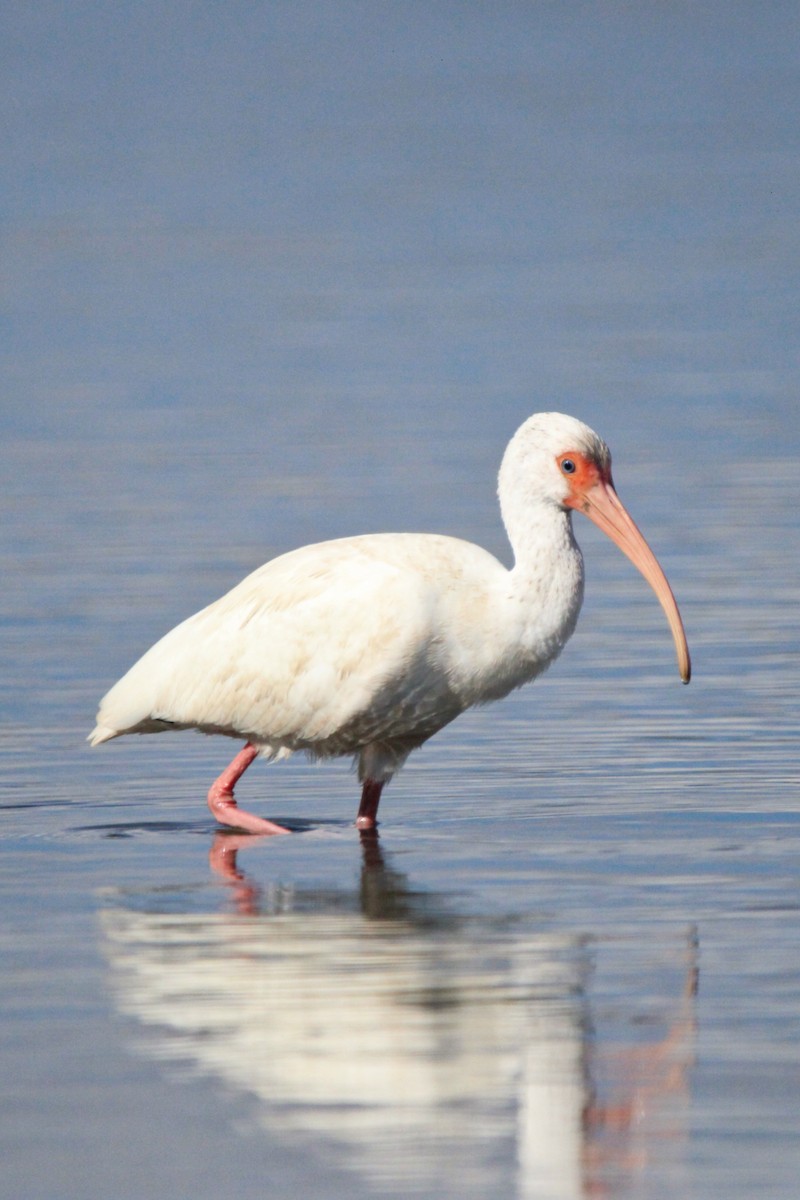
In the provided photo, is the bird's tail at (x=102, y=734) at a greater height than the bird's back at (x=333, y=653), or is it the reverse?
the bird's back at (x=333, y=653)

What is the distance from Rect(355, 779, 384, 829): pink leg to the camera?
1196cm

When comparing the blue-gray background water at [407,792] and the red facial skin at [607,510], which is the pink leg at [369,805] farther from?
the red facial skin at [607,510]

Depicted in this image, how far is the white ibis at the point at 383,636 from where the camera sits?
1148 cm

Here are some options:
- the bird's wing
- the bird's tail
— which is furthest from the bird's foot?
the bird's tail

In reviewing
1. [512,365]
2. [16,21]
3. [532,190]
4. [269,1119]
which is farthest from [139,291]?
[16,21]

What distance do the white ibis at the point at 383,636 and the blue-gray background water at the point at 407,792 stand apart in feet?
1.31

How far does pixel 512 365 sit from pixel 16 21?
232 ft

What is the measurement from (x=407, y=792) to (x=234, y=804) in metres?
1.06

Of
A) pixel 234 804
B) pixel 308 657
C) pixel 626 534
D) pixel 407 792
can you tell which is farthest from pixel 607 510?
pixel 234 804

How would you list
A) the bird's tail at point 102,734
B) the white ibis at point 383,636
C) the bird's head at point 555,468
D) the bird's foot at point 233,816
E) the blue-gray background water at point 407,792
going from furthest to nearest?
the bird's tail at point 102,734, the bird's foot at point 233,816, the bird's head at point 555,468, the white ibis at point 383,636, the blue-gray background water at point 407,792

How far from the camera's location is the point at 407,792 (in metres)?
12.8

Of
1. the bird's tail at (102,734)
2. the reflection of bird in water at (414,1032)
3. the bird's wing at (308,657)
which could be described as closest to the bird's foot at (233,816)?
the bird's wing at (308,657)

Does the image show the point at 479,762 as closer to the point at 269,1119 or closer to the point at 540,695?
the point at 540,695

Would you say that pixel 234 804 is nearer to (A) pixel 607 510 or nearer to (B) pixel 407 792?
(B) pixel 407 792
